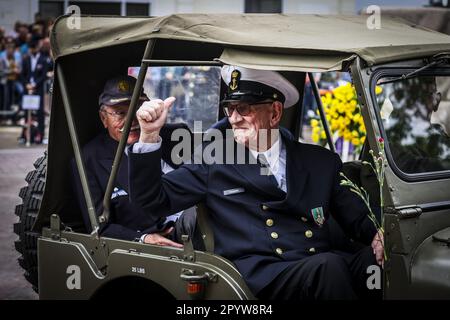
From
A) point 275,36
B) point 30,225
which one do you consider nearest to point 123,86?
point 30,225

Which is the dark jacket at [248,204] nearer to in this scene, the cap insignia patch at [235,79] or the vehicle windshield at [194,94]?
the cap insignia patch at [235,79]

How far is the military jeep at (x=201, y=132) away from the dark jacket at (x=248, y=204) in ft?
0.43

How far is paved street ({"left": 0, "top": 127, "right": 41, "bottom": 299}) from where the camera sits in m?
6.12

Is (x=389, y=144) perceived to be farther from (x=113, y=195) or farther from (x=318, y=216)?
(x=113, y=195)

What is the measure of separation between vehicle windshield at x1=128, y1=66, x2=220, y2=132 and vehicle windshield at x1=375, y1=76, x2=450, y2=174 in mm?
1030

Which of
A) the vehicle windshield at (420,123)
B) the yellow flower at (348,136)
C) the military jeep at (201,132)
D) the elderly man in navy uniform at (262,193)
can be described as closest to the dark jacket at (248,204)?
the elderly man in navy uniform at (262,193)

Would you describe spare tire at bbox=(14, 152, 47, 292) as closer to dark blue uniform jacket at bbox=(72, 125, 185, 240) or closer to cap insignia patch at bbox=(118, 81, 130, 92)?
dark blue uniform jacket at bbox=(72, 125, 185, 240)

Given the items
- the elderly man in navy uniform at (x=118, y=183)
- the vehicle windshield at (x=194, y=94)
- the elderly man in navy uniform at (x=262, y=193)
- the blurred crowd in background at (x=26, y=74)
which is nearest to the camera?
the elderly man in navy uniform at (x=262, y=193)

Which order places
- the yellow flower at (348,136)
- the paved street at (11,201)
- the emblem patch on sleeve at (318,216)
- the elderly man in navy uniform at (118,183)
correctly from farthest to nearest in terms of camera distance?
the yellow flower at (348,136)
the paved street at (11,201)
the elderly man in navy uniform at (118,183)
the emblem patch on sleeve at (318,216)

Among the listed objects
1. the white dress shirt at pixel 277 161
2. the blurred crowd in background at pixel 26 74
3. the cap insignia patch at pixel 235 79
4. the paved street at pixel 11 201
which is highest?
the cap insignia patch at pixel 235 79

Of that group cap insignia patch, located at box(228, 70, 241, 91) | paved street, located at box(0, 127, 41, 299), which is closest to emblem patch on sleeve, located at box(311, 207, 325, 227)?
cap insignia patch, located at box(228, 70, 241, 91)

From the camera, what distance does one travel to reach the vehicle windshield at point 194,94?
16.8ft

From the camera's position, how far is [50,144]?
4.26m

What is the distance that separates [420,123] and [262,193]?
3.98 ft
